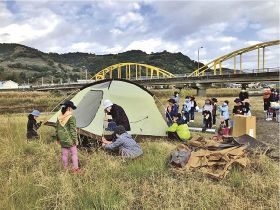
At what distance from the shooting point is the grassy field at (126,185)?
5551 millimetres

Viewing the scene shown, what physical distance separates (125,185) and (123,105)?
5228 mm

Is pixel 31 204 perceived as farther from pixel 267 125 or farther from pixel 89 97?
pixel 267 125

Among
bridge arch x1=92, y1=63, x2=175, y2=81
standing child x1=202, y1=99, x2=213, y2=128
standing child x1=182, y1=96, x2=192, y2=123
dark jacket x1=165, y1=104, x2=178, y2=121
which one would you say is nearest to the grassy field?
dark jacket x1=165, y1=104, x2=178, y2=121

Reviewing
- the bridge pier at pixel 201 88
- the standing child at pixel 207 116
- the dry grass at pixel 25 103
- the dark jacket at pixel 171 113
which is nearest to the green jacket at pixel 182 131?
the dark jacket at pixel 171 113

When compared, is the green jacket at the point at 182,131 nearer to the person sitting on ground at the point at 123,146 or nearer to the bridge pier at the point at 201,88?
the person sitting on ground at the point at 123,146

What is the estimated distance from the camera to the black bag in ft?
23.6

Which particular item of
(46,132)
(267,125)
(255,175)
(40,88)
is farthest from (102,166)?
(40,88)

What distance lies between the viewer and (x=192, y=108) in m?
17.3

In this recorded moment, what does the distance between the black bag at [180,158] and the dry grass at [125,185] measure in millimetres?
166

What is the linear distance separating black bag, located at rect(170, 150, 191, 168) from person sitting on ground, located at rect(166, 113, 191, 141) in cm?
306

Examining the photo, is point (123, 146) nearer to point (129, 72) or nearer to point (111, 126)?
point (111, 126)

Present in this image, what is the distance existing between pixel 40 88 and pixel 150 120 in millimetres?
89877

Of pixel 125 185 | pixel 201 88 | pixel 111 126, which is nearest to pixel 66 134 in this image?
pixel 125 185

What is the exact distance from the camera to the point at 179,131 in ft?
35.1
